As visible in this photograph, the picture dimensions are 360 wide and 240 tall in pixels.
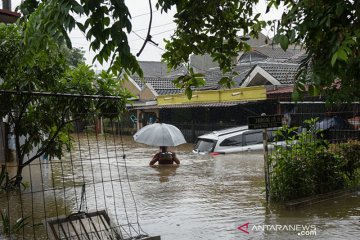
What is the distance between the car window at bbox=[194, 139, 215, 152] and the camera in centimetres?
1989

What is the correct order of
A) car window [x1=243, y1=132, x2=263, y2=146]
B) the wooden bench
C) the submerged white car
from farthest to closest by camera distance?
car window [x1=243, y1=132, x2=263, y2=146], the submerged white car, the wooden bench

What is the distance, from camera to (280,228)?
6.66 m

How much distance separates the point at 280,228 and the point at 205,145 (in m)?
13.7

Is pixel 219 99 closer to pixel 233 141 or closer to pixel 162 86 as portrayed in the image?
pixel 233 141

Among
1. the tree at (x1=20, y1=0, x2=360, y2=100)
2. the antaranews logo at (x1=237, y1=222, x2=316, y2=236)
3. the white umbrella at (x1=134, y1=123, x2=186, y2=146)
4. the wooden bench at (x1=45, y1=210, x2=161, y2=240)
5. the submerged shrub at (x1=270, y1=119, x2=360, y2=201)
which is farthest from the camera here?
the white umbrella at (x1=134, y1=123, x2=186, y2=146)

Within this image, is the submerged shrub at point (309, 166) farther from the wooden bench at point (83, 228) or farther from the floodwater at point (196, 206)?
the wooden bench at point (83, 228)

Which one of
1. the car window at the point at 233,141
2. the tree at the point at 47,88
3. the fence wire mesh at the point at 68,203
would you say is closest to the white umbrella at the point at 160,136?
the fence wire mesh at the point at 68,203

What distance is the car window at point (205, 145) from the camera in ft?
65.2

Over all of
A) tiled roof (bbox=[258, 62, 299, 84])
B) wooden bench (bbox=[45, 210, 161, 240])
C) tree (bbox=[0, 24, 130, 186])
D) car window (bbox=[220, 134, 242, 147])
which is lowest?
car window (bbox=[220, 134, 242, 147])

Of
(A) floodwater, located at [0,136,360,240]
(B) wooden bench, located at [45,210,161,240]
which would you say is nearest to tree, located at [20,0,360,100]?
(B) wooden bench, located at [45,210,161,240]

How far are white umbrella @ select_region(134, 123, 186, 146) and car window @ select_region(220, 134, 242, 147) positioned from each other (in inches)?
174

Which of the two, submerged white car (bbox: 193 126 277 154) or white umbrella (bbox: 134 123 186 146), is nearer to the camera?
white umbrella (bbox: 134 123 186 146)

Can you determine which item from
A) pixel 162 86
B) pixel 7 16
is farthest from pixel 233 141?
pixel 162 86

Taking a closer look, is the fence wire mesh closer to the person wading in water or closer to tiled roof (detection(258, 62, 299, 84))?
the person wading in water
